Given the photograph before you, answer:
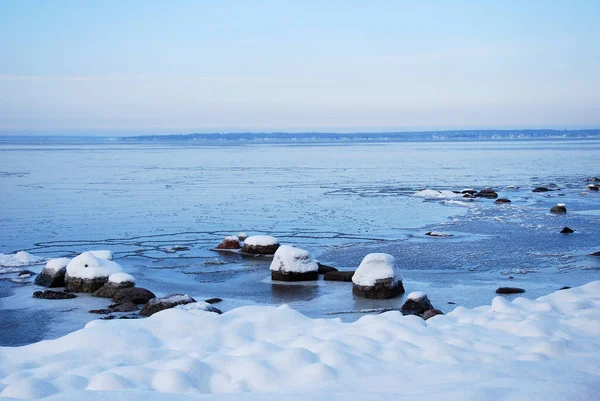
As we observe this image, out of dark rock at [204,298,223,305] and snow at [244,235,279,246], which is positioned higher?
snow at [244,235,279,246]

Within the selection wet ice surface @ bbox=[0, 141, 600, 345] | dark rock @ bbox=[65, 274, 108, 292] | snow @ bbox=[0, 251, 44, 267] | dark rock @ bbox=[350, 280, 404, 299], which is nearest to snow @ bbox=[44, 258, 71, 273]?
dark rock @ bbox=[65, 274, 108, 292]

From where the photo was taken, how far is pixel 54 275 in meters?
12.8

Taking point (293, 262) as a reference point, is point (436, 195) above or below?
below

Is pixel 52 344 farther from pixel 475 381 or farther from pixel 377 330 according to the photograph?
pixel 475 381

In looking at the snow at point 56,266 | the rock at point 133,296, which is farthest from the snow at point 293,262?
the snow at point 56,266

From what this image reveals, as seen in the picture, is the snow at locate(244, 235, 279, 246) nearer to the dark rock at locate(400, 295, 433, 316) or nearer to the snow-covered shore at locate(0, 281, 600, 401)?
the dark rock at locate(400, 295, 433, 316)

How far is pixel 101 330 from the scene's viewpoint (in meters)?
7.13

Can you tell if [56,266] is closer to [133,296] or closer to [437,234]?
[133,296]

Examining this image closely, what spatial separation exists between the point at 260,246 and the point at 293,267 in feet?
9.96

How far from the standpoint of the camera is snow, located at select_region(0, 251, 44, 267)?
48.1 ft

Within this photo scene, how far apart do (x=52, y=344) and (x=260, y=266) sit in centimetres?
824

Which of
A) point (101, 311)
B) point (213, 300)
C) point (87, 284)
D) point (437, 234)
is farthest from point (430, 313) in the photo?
point (437, 234)

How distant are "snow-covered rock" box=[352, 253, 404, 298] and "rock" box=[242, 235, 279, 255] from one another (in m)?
4.47

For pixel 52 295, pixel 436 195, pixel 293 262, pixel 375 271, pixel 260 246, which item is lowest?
pixel 436 195
